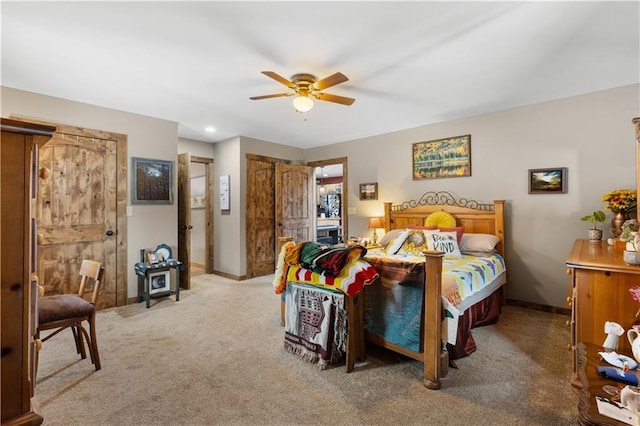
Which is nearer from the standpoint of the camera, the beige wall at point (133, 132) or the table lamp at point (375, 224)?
the beige wall at point (133, 132)

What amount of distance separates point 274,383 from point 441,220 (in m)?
3.15

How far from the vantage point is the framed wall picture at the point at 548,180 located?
358 cm

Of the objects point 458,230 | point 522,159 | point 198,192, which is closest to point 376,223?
point 458,230

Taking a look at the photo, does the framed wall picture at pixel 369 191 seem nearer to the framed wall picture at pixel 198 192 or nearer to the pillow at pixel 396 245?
the pillow at pixel 396 245

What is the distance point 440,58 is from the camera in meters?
2.67

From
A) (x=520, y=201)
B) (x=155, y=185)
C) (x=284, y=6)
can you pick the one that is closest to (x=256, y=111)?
(x=155, y=185)

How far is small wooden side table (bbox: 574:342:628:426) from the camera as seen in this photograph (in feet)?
3.32

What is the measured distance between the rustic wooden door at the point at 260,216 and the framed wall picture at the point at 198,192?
1.51 m

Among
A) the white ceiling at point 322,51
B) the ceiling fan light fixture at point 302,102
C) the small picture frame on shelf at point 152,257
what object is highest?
the white ceiling at point 322,51

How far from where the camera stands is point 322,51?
8.38 feet

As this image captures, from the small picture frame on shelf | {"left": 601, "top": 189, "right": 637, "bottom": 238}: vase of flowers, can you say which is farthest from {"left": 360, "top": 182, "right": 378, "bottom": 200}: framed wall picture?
the small picture frame on shelf

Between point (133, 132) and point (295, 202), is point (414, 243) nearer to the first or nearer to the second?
point (295, 202)

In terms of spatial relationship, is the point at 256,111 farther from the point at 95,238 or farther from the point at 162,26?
the point at 95,238

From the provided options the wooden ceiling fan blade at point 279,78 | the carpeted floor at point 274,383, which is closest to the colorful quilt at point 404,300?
the carpeted floor at point 274,383
